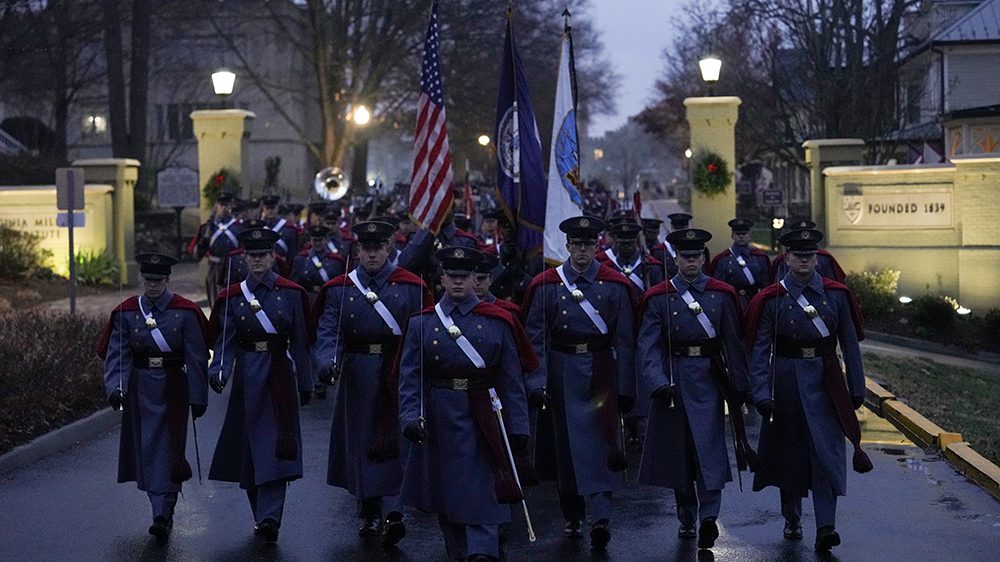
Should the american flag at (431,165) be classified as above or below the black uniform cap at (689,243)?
above

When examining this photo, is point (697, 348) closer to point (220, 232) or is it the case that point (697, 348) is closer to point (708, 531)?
point (708, 531)

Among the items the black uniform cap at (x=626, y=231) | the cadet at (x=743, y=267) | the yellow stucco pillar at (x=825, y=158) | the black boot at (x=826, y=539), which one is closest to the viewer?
the black boot at (x=826, y=539)

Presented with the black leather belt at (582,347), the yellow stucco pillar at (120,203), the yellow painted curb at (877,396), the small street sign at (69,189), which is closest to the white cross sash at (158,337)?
the black leather belt at (582,347)

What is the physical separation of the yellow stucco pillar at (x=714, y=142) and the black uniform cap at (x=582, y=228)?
17.3 m

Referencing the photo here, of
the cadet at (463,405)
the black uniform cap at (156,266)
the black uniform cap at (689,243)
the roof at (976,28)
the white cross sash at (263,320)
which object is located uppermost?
the roof at (976,28)

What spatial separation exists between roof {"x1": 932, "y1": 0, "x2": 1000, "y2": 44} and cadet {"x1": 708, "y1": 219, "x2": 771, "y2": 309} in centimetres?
3239

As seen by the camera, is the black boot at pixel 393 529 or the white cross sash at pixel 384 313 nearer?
the black boot at pixel 393 529

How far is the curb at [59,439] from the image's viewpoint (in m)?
13.0

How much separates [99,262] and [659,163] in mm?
148539

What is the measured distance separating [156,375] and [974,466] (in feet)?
20.9

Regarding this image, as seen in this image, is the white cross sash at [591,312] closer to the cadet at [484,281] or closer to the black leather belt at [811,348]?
the cadet at [484,281]

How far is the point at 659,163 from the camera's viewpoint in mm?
176375

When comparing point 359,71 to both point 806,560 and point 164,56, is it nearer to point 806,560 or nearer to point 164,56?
point 164,56

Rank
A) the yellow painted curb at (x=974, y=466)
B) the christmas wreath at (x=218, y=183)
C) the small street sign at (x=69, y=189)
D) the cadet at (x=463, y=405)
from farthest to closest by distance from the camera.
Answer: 1. the christmas wreath at (x=218, y=183)
2. the small street sign at (x=69, y=189)
3. the yellow painted curb at (x=974, y=466)
4. the cadet at (x=463, y=405)
